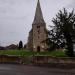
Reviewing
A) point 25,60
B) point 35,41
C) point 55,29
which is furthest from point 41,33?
point 25,60

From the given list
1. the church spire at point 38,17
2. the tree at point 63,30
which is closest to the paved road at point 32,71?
the tree at point 63,30

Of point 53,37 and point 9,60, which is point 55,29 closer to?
point 53,37

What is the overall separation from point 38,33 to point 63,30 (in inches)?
2110

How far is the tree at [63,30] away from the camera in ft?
175

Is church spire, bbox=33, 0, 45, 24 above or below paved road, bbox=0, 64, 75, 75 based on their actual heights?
above

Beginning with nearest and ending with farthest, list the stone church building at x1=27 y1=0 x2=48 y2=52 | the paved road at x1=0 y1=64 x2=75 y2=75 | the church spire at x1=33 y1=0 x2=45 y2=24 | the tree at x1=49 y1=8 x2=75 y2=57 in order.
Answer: the paved road at x1=0 y1=64 x2=75 y2=75
the tree at x1=49 y1=8 x2=75 y2=57
the stone church building at x1=27 y1=0 x2=48 y2=52
the church spire at x1=33 y1=0 x2=45 y2=24

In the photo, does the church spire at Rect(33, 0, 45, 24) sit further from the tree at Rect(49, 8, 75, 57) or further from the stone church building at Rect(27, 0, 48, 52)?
the tree at Rect(49, 8, 75, 57)

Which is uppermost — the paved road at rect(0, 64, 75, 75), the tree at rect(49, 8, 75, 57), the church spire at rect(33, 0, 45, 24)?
the church spire at rect(33, 0, 45, 24)

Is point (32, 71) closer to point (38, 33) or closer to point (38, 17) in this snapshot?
point (38, 33)

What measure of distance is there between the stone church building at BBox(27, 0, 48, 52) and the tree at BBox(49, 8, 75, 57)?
4724 cm

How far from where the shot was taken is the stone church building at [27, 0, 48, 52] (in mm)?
105812

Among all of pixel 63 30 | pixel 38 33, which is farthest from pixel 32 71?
pixel 38 33

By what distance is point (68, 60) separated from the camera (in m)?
37.2

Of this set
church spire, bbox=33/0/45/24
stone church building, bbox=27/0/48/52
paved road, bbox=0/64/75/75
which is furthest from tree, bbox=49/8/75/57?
church spire, bbox=33/0/45/24
